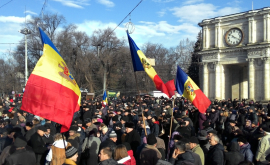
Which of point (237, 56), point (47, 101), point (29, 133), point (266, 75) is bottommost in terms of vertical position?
point (29, 133)

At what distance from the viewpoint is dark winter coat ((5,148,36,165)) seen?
5.76m

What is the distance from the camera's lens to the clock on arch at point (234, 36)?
3431 cm

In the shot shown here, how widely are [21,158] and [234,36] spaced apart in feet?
107

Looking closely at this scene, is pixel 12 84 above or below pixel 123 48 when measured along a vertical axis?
below

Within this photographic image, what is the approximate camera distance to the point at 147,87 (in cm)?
5341

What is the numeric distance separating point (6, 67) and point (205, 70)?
38945 millimetres

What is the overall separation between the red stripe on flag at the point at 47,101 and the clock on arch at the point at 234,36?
31818mm

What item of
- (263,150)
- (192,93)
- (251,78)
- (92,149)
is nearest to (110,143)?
(92,149)

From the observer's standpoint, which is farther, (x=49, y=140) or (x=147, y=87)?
(x=147, y=87)

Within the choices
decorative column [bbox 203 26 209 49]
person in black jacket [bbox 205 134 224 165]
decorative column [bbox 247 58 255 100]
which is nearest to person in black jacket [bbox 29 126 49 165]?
person in black jacket [bbox 205 134 224 165]

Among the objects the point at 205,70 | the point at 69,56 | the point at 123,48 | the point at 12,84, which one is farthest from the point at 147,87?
the point at 12,84

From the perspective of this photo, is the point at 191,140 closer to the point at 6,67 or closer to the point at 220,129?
the point at 220,129

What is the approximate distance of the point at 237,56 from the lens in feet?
113

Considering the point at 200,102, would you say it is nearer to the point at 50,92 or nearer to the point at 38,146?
the point at 38,146
